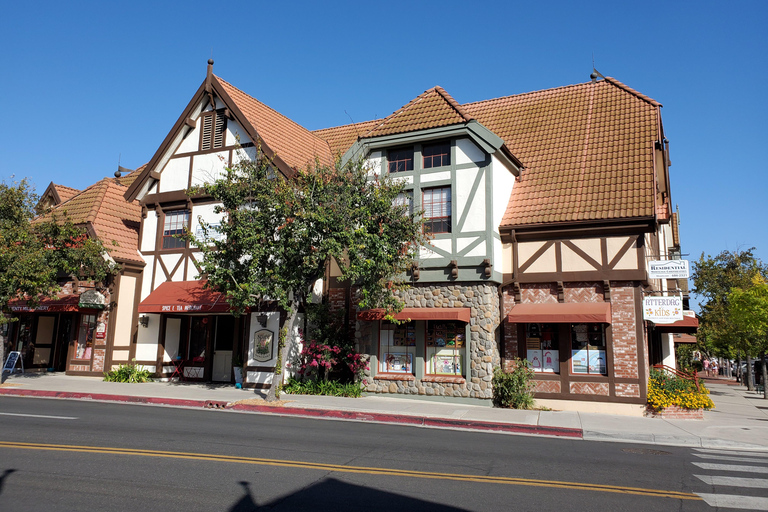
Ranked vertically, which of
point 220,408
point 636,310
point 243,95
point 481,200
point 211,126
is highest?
point 243,95

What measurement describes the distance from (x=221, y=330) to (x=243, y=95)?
9052 millimetres

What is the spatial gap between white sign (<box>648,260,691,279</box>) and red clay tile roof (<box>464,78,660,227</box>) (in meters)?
1.44

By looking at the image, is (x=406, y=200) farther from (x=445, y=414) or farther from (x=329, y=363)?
(x=445, y=414)

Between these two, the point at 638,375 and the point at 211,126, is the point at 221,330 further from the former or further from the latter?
the point at 638,375

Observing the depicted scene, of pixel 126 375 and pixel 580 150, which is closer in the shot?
pixel 580 150

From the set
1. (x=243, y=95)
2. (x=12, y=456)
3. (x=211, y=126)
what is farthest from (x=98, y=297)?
(x=12, y=456)

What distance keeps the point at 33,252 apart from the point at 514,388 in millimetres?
14859

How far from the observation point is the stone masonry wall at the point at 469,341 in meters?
16.0

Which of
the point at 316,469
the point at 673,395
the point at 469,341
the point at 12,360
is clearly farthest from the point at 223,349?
the point at 673,395

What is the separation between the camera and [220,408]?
1461cm

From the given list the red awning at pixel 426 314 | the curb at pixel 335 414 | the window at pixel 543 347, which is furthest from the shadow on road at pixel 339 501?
the window at pixel 543 347

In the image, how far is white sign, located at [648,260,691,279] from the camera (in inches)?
598

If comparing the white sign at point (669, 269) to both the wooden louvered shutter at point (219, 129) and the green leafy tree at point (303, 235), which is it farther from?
the wooden louvered shutter at point (219, 129)

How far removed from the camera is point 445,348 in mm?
16750
